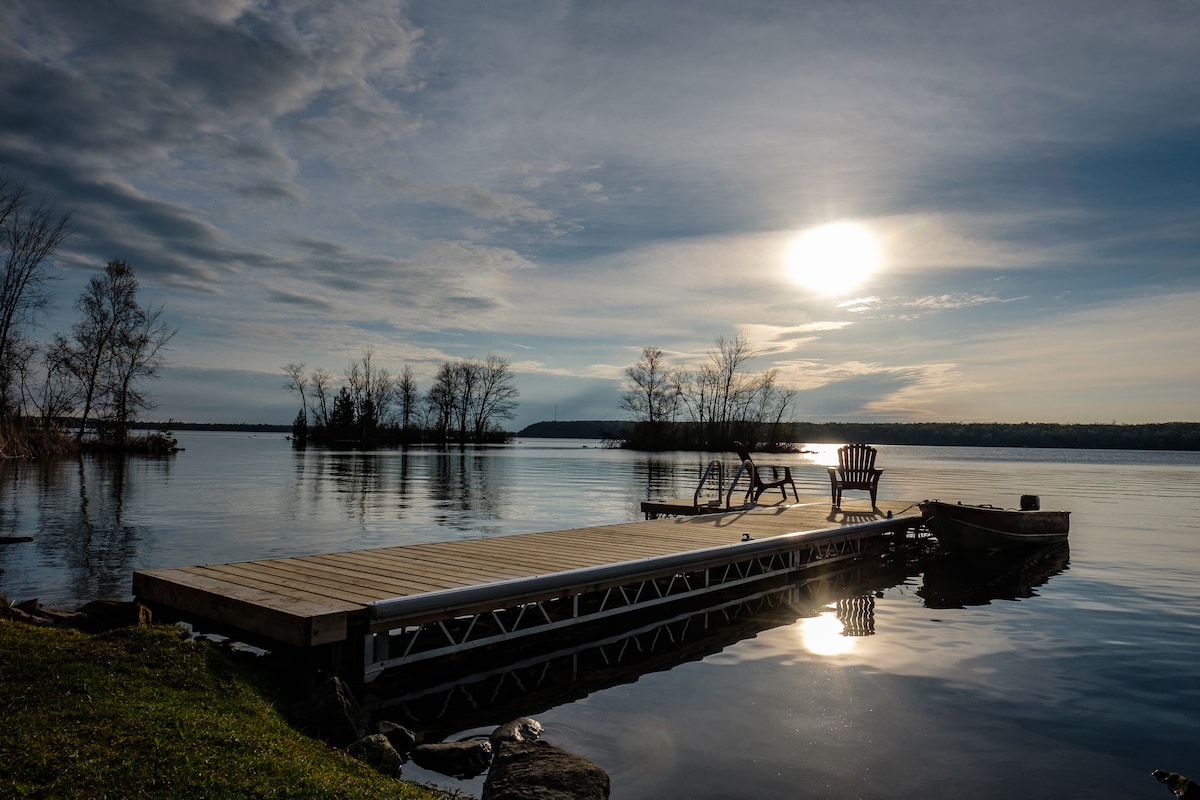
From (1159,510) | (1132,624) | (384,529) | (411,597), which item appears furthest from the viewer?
(1159,510)

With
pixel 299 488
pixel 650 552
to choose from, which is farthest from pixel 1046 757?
pixel 299 488

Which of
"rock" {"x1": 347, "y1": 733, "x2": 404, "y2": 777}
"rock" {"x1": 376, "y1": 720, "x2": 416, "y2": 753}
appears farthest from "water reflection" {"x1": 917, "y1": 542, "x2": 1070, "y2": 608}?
"rock" {"x1": 347, "y1": 733, "x2": 404, "y2": 777}

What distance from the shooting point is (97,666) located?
483cm

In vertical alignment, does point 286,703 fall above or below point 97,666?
below

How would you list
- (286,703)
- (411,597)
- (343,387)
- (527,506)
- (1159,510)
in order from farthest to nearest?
(343,387)
(1159,510)
(527,506)
(411,597)
(286,703)

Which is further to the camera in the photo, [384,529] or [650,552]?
[384,529]

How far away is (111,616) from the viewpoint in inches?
240

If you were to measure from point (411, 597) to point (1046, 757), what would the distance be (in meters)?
4.98

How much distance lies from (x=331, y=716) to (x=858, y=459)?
12552 millimetres

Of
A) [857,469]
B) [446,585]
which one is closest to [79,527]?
[446,585]

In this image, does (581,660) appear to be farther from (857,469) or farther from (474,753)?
(857,469)

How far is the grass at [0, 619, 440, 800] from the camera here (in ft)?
11.9

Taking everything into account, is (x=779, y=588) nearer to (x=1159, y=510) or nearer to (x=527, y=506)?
(x=527, y=506)

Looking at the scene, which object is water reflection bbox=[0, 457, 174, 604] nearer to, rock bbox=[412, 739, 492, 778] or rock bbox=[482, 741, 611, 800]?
rock bbox=[412, 739, 492, 778]
